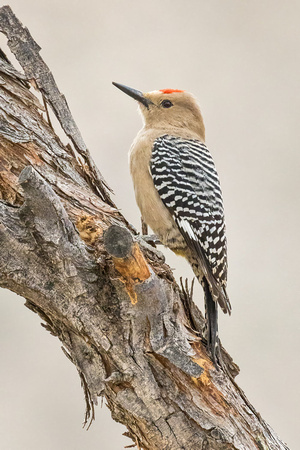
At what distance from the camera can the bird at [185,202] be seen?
2.58 m

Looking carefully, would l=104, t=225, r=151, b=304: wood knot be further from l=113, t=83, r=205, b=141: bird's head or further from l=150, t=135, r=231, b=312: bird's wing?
l=113, t=83, r=205, b=141: bird's head

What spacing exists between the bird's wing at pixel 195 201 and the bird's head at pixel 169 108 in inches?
15.0

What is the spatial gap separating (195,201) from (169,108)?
853 millimetres

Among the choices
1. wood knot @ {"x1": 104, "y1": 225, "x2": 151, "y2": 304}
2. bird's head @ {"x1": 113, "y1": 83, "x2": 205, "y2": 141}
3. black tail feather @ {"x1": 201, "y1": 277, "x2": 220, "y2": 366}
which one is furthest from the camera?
bird's head @ {"x1": 113, "y1": 83, "x2": 205, "y2": 141}

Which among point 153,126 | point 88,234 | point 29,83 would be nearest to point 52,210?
point 88,234

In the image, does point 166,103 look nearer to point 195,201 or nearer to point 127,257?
point 195,201

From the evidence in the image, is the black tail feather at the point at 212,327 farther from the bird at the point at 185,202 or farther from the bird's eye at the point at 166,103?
the bird's eye at the point at 166,103

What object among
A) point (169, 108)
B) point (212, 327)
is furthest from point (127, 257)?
point (169, 108)

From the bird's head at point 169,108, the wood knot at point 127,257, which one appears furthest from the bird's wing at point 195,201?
the wood knot at point 127,257

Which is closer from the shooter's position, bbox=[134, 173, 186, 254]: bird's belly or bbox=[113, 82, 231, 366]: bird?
bbox=[113, 82, 231, 366]: bird

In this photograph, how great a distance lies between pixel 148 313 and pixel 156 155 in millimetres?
1308

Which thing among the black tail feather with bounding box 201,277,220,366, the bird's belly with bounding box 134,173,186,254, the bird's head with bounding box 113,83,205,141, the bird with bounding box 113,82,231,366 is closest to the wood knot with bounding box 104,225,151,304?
the black tail feather with bounding box 201,277,220,366

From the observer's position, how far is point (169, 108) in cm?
324

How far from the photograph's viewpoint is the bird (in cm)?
258
